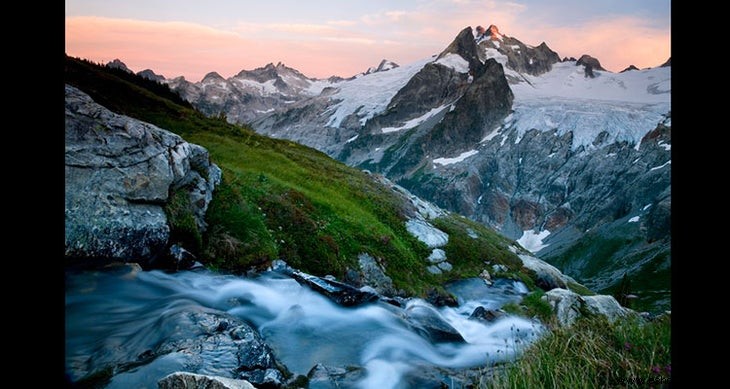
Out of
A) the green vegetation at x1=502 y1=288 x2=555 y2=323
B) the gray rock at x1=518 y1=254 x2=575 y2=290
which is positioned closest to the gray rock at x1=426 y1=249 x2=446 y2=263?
the green vegetation at x1=502 y1=288 x2=555 y2=323

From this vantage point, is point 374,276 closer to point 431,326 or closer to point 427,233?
point 431,326

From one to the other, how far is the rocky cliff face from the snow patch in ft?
41.4

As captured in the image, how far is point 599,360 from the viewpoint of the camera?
6.80 meters

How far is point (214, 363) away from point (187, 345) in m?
0.86

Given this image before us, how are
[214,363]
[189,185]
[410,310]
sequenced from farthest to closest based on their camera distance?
1. [189,185]
2. [410,310]
3. [214,363]

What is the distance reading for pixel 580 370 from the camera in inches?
258

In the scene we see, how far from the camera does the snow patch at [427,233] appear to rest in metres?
26.1

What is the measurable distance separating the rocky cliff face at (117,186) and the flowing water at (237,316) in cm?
84

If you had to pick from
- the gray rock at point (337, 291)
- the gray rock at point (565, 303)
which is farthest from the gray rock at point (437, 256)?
the gray rock at point (337, 291)

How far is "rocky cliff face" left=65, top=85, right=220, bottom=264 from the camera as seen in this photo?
12.9 m

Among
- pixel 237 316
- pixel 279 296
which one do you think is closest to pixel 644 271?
pixel 279 296

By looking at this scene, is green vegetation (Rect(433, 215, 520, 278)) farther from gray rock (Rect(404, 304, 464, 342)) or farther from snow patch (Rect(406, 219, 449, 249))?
gray rock (Rect(404, 304, 464, 342))
